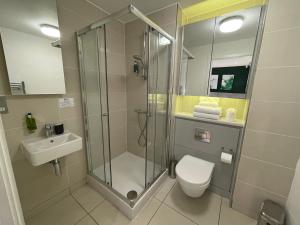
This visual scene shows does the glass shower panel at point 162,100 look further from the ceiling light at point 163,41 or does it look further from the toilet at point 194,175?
the toilet at point 194,175

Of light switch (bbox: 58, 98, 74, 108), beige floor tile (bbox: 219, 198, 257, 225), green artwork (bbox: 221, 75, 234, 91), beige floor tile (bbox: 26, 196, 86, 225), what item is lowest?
beige floor tile (bbox: 26, 196, 86, 225)

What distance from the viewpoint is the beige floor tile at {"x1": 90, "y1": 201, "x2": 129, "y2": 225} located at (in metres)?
1.38

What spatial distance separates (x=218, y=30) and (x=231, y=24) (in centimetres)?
14

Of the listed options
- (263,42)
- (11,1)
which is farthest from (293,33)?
(11,1)

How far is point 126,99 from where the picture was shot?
2.44 m

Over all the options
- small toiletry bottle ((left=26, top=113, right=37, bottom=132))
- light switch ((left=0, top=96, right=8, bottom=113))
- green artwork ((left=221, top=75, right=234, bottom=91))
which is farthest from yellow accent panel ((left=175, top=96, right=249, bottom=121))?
light switch ((left=0, top=96, right=8, bottom=113))

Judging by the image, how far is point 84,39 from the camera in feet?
5.24

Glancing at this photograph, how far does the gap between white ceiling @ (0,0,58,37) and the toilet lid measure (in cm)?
208

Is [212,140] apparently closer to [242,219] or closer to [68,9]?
[242,219]

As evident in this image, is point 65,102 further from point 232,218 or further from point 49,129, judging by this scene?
point 232,218

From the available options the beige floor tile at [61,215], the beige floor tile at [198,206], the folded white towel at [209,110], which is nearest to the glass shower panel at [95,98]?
the beige floor tile at [61,215]

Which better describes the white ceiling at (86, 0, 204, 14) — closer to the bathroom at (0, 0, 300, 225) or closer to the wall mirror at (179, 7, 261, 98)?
the bathroom at (0, 0, 300, 225)

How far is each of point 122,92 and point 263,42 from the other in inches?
75.9

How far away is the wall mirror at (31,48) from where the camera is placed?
3.74 ft
